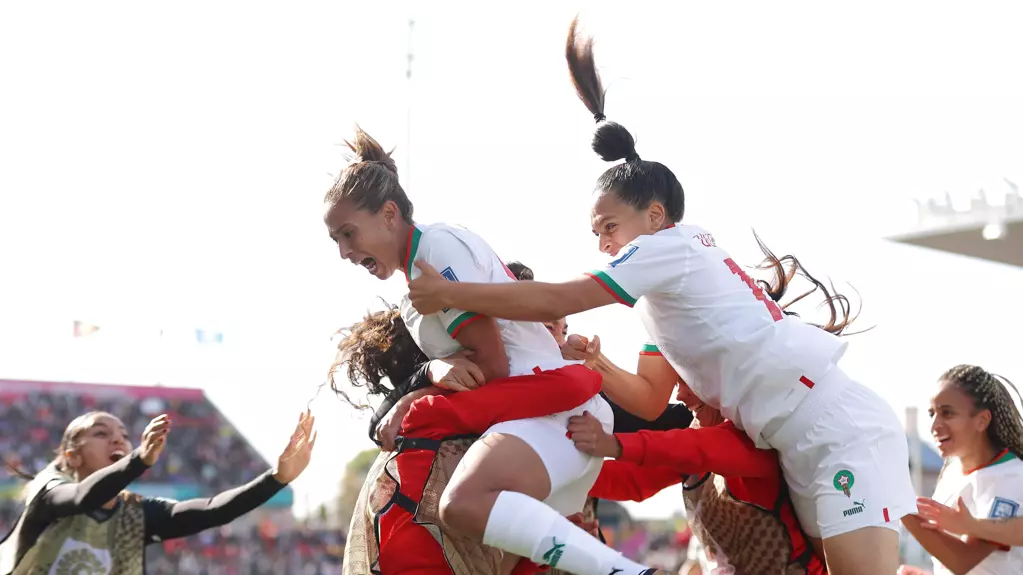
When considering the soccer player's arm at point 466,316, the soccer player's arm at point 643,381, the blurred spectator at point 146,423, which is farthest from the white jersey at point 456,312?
the blurred spectator at point 146,423

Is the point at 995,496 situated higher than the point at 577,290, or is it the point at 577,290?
the point at 577,290

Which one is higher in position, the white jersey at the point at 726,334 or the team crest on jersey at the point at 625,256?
the team crest on jersey at the point at 625,256

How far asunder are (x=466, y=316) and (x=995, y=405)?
3064 mm

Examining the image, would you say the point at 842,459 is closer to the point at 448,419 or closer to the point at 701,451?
the point at 701,451

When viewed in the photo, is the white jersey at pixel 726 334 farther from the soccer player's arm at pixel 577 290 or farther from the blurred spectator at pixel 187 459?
the blurred spectator at pixel 187 459

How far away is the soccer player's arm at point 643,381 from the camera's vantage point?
4094 millimetres

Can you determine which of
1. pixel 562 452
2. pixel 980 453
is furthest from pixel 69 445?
pixel 980 453

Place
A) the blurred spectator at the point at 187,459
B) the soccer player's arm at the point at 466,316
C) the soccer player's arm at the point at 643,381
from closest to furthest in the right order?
the soccer player's arm at the point at 466,316 < the soccer player's arm at the point at 643,381 < the blurred spectator at the point at 187,459

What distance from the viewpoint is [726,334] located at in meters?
3.56

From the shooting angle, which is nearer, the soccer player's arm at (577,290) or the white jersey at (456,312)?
the soccer player's arm at (577,290)

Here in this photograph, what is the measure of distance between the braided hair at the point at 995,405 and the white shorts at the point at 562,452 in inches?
93.3

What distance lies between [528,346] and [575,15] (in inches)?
52.1

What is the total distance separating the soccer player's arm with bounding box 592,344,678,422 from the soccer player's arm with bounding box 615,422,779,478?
0.39 metres

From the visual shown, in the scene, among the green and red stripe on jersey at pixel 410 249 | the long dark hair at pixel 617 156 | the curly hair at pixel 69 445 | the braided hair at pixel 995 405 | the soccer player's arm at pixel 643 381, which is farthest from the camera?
the curly hair at pixel 69 445
